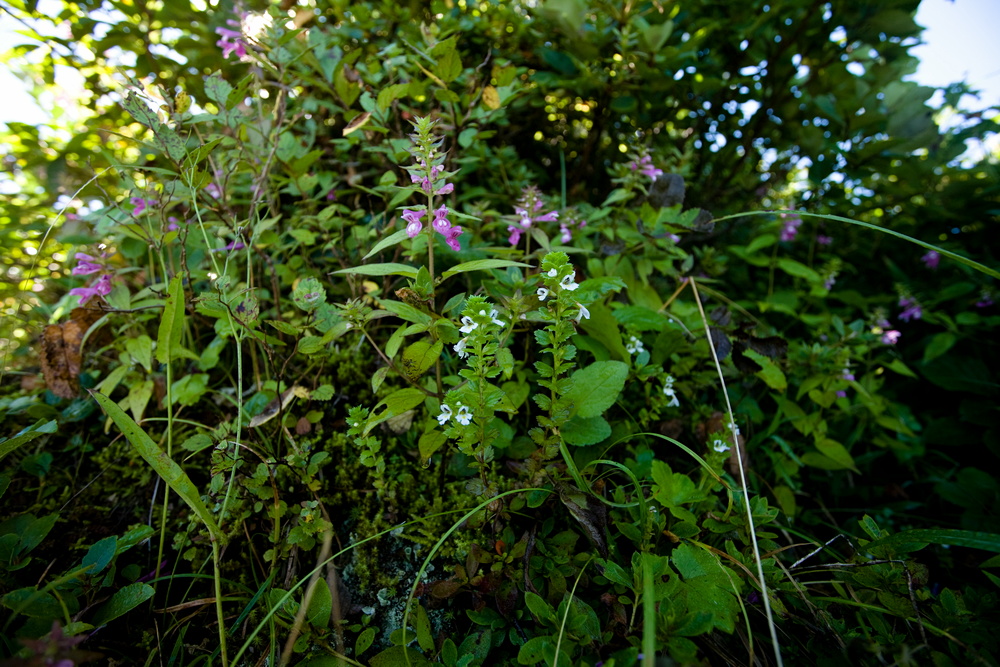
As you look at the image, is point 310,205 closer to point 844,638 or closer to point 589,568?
point 589,568

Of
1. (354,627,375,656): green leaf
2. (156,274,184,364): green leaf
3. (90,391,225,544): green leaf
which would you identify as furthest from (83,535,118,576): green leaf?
(354,627,375,656): green leaf

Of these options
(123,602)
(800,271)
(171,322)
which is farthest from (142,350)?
(800,271)

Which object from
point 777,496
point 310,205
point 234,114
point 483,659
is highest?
point 234,114

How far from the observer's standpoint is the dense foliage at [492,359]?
1.06 meters

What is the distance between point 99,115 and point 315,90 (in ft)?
3.66

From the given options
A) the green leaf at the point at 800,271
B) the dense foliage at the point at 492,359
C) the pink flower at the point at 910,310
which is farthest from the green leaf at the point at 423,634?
the pink flower at the point at 910,310

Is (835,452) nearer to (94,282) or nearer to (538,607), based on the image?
(538,607)

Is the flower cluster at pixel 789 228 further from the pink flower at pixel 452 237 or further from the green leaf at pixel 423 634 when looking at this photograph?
the green leaf at pixel 423 634

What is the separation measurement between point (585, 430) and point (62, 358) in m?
1.71

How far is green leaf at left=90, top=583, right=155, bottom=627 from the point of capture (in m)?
1.00

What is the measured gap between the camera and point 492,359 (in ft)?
3.64

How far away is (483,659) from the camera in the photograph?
3.28 ft

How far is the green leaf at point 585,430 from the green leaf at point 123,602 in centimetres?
103

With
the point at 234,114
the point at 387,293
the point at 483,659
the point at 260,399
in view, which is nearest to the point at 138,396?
the point at 260,399
